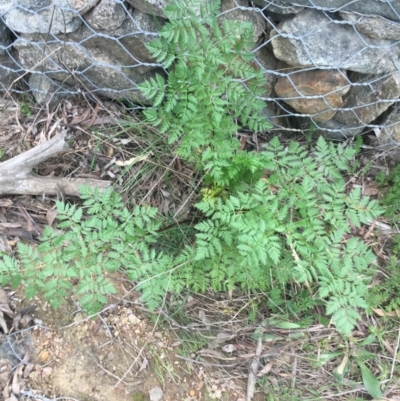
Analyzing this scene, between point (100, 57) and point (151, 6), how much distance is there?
0.45 metres

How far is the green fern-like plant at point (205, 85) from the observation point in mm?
1790

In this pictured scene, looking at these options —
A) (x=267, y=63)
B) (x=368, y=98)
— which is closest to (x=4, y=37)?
(x=267, y=63)

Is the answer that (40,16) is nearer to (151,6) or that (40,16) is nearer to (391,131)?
(151,6)

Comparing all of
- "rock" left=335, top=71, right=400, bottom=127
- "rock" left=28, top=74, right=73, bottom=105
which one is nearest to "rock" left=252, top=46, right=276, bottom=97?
"rock" left=335, top=71, right=400, bottom=127

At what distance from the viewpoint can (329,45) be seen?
2.19 metres

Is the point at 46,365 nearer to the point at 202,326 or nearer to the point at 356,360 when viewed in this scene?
the point at 202,326

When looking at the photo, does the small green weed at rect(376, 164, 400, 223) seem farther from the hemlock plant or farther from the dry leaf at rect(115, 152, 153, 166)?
the dry leaf at rect(115, 152, 153, 166)

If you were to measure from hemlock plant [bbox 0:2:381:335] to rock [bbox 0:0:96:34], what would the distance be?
70 cm

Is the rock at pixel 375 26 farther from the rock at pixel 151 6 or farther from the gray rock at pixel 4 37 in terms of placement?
the gray rock at pixel 4 37

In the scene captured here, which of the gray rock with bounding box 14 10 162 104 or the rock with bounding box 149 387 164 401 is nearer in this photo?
the rock with bounding box 149 387 164 401

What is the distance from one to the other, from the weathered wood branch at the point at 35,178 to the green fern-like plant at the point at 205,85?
63cm

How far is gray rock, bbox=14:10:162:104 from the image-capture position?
2.34 m

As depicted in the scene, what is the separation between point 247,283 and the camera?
7.34ft

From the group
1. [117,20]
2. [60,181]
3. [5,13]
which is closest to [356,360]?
[60,181]
